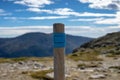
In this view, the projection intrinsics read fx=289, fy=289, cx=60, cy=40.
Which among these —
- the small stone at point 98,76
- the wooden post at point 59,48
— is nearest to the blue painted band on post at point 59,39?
the wooden post at point 59,48

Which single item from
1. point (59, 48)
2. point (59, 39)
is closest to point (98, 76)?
point (59, 48)

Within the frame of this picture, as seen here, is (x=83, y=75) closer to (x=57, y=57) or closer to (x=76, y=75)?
(x=76, y=75)

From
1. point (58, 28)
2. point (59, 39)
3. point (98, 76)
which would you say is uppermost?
point (58, 28)

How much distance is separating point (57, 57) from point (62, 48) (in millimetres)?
441

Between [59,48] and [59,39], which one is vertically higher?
[59,39]

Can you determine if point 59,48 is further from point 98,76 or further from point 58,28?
point 98,76

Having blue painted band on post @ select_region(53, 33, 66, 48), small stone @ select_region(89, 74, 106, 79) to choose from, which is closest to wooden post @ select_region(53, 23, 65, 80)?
blue painted band on post @ select_region(53, 33, 66, 48)

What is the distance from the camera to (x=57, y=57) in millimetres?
12281

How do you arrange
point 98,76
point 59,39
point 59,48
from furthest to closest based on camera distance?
point 98,76
point 59,48
point 59,39

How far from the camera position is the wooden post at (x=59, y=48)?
12.0 meters

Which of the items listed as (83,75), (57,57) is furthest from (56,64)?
(83,75)

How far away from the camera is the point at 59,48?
40.0 feet

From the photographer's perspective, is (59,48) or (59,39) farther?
(59,48)

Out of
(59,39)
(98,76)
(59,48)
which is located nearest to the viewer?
(59,39)
